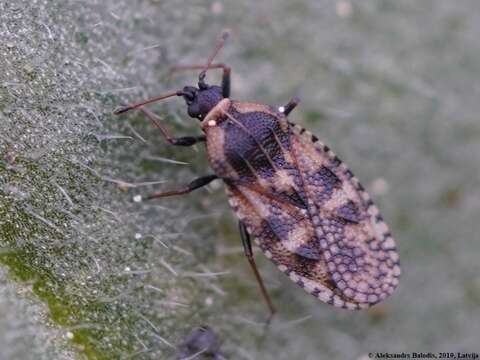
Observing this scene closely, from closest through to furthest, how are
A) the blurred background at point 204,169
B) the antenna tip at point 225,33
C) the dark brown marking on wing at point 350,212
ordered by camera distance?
the blurred background at point 204,169
the dark brown marking on wing at point 350,212
the antenna tip at point 225,33

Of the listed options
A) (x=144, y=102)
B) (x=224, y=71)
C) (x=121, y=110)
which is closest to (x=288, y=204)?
(x=224, y=71)

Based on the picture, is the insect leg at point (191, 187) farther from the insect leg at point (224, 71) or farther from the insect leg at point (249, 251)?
the insect leg at point (224, 71)

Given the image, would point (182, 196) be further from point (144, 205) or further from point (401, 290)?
point (401, 290)

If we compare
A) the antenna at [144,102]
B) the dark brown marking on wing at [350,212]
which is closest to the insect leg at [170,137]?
the antenna at [144,102]

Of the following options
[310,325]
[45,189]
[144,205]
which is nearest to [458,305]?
[310,325]

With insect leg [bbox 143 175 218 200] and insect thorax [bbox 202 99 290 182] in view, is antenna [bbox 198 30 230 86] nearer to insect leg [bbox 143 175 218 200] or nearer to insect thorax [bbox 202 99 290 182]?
insect thorax [bbox 202 99 290 182]

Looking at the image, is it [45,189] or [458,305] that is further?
[458,305]
